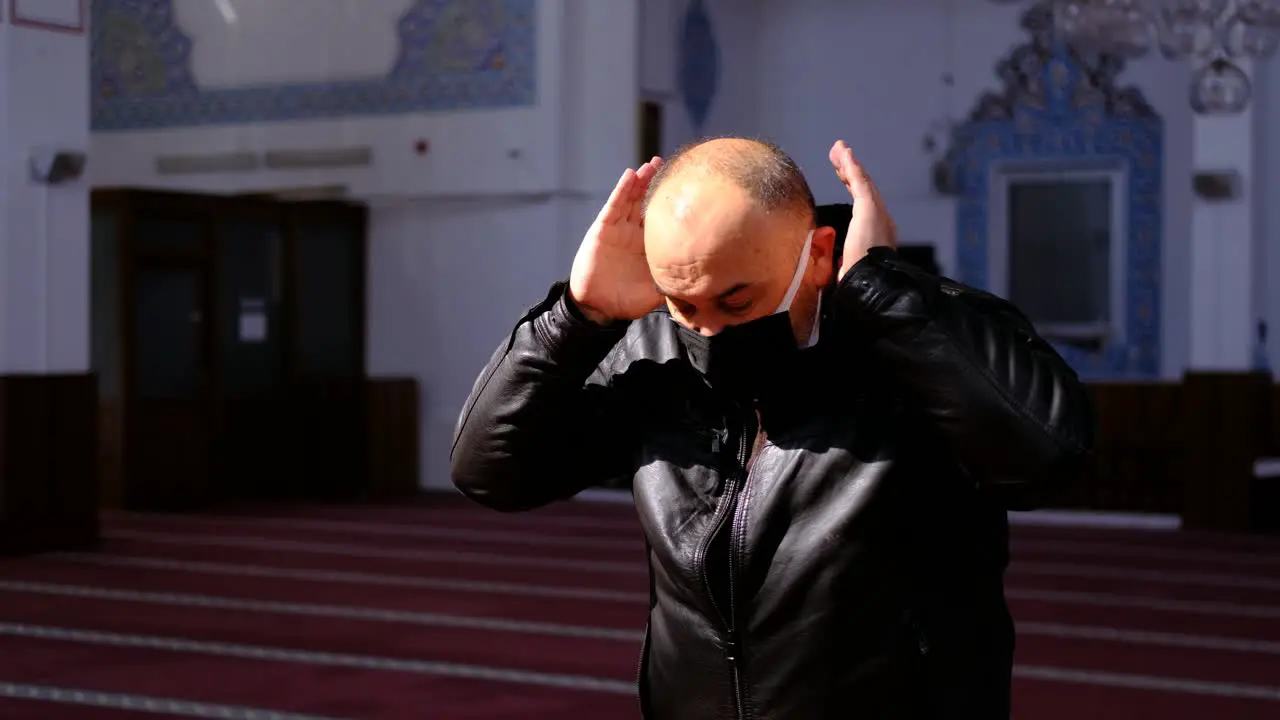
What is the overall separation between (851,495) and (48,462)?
22.6ft

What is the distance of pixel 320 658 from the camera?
517cm

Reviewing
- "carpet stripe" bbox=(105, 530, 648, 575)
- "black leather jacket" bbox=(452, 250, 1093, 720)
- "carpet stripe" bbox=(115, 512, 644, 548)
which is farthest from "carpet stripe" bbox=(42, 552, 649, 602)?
"black leather jacket" bbox=(452, 250, 1093, 720)

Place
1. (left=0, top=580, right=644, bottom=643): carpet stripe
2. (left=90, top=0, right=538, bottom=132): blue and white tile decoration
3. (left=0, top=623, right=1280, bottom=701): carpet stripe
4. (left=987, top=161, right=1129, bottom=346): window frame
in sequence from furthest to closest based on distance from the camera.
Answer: (left=987, top=161, right=1129, bottom=346): window frame → (left=90, top=0, right=538, bottom=132): blue and white tile decoration → (left=0, top=580, right=644, bottom=643): carpet stripe → (left=0, top=623, right=1280, bottom=701): carpet stripe

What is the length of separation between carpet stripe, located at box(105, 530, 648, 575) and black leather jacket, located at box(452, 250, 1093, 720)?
5.55 metres

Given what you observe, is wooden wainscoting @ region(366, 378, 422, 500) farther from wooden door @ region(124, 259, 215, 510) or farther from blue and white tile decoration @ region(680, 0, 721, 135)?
blue and white tile decoration @ region(680, 0, 721, 135)

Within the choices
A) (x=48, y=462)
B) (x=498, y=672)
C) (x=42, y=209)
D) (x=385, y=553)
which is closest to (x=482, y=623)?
(x=498, y=672)

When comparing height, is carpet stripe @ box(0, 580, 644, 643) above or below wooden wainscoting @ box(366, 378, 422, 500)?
below

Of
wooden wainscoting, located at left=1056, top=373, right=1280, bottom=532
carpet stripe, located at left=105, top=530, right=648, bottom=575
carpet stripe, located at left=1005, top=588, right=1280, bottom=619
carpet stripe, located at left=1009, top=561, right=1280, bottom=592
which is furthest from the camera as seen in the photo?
wooden wainscoting, located at left=1056, top=373, right=1280, bottom=532

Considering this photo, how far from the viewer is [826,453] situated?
4.38 feet

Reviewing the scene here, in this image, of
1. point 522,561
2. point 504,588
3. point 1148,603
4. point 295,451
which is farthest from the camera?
point 295,451

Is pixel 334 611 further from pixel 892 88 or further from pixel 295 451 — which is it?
pixel 892 88

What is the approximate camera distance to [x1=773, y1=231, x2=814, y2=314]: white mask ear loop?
1.29 metres

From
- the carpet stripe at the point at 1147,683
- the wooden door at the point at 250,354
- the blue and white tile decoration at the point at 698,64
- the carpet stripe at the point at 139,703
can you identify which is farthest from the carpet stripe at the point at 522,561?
the blue and white tile decoration at the point at 698,64

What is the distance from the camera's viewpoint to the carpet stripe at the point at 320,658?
4.77m
